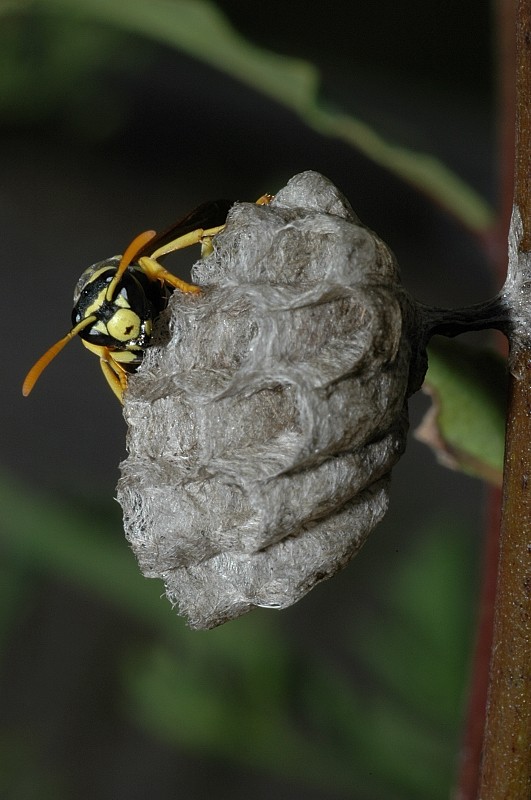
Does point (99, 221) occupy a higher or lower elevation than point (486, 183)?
lower

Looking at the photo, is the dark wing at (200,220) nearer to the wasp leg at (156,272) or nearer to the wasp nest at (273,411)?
the wasp leg at (156,272)

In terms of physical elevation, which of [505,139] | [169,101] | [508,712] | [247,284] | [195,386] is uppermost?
[505,139]

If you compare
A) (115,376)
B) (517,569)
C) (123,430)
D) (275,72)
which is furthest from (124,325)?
(123,430)

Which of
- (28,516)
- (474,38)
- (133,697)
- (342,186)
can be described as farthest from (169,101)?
(133,697)

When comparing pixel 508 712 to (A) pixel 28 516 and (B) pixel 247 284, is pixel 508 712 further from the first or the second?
(A) pixel 28 516

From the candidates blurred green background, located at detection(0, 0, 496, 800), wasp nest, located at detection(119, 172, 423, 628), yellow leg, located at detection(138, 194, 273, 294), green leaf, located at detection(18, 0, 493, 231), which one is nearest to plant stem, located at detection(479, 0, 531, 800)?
wasp nest, located at detection(119, 172, 423, 628)

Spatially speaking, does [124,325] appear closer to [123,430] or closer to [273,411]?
[273,411]
